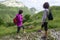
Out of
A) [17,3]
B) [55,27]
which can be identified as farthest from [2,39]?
[17,3]

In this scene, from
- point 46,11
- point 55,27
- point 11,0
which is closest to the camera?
point 46,11

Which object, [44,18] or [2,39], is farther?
[2,39]

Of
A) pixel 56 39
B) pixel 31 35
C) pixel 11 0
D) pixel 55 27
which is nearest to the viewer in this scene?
pixel 56 39

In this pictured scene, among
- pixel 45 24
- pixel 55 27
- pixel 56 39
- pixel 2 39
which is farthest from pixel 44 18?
pixel 55 27

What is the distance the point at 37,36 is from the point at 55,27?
4.89m

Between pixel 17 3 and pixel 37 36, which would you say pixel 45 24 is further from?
pixel 17 3

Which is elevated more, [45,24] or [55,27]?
[45,24]

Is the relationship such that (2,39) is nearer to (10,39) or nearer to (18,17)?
(10,39)

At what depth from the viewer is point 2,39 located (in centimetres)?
1564

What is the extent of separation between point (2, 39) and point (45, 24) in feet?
11.1

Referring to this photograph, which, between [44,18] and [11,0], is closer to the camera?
[44,18]

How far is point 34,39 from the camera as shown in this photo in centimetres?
1527

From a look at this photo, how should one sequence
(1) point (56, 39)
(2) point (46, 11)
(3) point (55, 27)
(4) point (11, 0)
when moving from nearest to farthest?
(2) point (46, 11) → (1) point (56, 39) → (3) point (55, 27) → (4) point (11, 0)

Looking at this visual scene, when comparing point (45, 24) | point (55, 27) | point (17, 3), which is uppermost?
point (45, 24)
